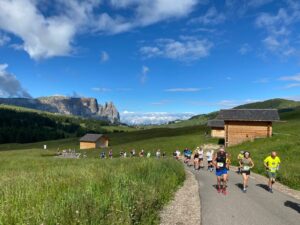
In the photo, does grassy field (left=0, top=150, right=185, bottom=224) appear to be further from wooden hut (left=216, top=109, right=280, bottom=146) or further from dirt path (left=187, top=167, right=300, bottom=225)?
wooden hut (left=216, top=109, right=280, bottom=146)

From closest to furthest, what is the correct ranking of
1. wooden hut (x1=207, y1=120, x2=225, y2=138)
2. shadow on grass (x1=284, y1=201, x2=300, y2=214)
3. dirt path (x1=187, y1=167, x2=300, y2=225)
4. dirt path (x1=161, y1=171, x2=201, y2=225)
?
dirt path (x1=161, y1=171, x2=201, y2=225)
dirt path (x1=187, y1=167, x2=300, y2=225)
shadow on grass (x1=284, y1=201, x2=300, y2=214)
wooden hut (x1=207, y1=120, x2=225, y2=138)

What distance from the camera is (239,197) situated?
16234 millimetres

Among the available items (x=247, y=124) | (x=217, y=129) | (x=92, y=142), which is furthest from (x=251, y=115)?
(x=92, y=142)

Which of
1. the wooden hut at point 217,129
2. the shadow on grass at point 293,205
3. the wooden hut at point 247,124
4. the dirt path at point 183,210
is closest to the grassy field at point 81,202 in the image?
the dirt path at point 183,210

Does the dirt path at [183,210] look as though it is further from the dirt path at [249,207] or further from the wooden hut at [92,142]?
the wooden hut at [92,142]

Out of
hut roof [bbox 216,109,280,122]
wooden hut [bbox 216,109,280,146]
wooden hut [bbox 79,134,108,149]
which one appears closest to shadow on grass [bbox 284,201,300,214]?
wooden hut [bbox 216,109,280,146]

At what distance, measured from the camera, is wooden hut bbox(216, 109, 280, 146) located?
59594 millimetres

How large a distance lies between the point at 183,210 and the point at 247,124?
2007 inches

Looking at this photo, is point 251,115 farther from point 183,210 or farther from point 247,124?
point 183,210

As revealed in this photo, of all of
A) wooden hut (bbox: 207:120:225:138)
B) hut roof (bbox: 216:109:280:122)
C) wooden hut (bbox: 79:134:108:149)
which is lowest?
wooden hut (bbox: 79:134:108:149)

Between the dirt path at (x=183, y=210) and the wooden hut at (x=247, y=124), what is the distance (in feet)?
149

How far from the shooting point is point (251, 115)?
202ft

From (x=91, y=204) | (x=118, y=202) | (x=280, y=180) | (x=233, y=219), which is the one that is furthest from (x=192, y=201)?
(x=280, y=180)

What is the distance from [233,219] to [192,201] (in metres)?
3.66
